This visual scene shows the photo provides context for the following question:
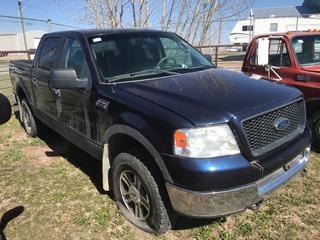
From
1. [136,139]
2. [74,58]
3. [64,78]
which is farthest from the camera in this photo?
[74,58]

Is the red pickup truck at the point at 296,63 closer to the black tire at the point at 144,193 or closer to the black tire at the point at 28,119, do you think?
the black tire at the point at 144,193

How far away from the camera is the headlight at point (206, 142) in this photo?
2.57m

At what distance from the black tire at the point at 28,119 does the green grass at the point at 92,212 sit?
1.29m

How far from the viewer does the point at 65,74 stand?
11.5ft

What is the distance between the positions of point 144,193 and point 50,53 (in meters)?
2.83

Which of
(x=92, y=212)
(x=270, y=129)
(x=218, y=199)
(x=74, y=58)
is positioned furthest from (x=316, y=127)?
(x=74, y=58)

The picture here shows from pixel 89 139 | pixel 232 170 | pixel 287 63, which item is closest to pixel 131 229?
pixel 89 139

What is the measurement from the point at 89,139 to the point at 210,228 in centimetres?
161

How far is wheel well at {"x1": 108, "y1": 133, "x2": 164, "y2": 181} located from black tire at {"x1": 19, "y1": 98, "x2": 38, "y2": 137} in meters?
3.10

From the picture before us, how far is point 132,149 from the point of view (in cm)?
321

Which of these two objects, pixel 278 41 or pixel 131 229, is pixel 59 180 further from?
pixel 278 41

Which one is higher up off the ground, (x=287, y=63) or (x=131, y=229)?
(x=287, y=63)

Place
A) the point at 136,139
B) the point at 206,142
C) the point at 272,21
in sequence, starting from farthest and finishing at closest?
the point at 272,21 → the point at 136,139 → the point at 206,142

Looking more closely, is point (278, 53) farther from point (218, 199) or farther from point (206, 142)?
point (218, 199)
